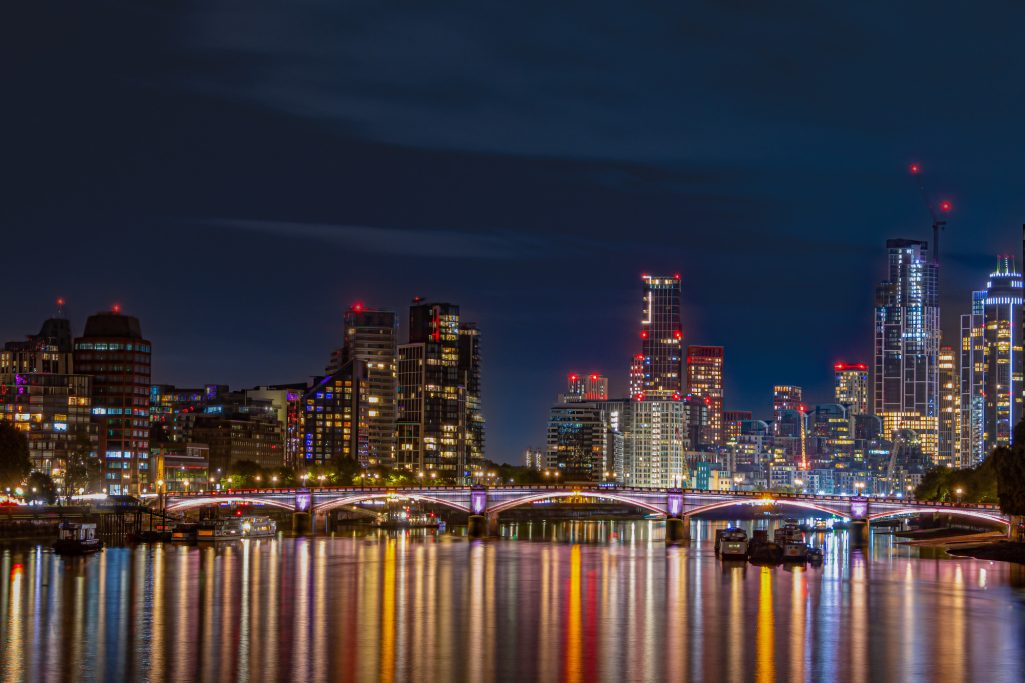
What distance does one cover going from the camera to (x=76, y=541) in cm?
14862

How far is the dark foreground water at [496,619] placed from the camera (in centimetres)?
7688

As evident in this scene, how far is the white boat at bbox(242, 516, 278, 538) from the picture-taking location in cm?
19144

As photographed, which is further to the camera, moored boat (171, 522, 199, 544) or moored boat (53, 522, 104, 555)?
moored boat (171, 522, 199, 544)

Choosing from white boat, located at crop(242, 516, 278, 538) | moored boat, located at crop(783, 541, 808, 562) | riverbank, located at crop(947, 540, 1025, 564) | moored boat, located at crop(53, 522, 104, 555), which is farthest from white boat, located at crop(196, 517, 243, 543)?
riverbank, located at crop(947, 540, 1025, 564)

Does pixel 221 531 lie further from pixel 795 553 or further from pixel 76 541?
pixel 795 553

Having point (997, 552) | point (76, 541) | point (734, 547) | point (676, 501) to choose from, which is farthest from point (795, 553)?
point (76, 541)

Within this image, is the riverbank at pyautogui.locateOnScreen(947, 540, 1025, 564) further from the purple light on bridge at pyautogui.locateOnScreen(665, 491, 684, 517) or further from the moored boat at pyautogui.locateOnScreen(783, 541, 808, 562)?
the purple light on bridge at pyautogui.locateOnScreen(665, 491, 684, 517)

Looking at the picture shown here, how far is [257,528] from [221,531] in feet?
16.2

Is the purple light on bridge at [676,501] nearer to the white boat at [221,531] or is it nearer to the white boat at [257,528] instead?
the white boat at [257,528]

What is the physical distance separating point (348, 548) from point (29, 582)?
56.9 metres

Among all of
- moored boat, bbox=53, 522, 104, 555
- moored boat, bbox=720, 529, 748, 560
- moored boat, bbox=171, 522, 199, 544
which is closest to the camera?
moored boat, bbox=53, 522, 104, 555

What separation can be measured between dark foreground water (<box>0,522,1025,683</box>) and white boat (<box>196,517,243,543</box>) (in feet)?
89.4

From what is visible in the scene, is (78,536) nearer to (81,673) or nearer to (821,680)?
(81,673)

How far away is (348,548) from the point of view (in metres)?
170
